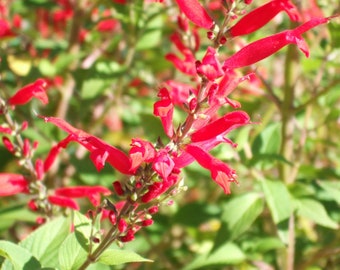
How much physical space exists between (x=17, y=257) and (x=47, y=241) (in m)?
0.24

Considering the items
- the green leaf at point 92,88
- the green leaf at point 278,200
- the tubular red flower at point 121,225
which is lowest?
the green leaf at point 278,200

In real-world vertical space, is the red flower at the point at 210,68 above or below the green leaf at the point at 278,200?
above

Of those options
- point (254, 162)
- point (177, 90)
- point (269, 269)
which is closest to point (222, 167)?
point (177, 90)

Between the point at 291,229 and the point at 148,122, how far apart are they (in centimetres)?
76

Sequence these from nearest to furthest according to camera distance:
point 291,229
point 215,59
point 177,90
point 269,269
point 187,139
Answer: point 215,59
point 187,139
point 177,90
point 291,229
point 269,269

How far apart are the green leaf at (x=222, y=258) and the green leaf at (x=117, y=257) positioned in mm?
876

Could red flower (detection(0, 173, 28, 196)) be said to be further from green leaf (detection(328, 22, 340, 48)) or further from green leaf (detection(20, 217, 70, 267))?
green leaf (detection(328, 22, 340, 48))

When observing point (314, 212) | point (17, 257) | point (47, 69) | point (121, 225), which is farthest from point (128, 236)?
point (47, 69)

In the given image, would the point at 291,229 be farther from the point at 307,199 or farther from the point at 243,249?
the point at 243,249

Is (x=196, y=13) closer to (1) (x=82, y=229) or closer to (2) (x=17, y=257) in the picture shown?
(1) (x=82, y=229)

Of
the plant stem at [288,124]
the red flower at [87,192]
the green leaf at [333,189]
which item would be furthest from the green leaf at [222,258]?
the red flower at [87,192]

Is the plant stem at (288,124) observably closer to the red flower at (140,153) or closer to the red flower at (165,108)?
the red flower at (165,108)

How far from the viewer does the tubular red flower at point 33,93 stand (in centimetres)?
160

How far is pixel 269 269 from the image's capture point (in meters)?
2.39
